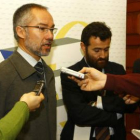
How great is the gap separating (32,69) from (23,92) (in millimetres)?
153

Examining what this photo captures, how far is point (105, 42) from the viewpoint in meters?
2.02

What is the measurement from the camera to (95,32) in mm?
2023

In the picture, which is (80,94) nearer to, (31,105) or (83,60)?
(83,60)

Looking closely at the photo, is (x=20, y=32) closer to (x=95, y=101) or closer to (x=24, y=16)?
(x=24, y=16)

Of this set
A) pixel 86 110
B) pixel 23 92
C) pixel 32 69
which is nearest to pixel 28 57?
pixel 32 69

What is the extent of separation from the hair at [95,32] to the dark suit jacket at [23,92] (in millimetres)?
646

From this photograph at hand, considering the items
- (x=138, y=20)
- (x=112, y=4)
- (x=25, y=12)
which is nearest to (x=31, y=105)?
(x=25, y=12)

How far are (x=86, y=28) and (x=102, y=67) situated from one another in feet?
1.20

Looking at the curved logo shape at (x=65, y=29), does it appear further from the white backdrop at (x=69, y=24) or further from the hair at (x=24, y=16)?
the hair at (x=24, y=16)

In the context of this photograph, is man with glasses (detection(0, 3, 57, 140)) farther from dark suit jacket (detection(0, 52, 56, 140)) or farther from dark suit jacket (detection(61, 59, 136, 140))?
dark suit jacket (detection(61, 59, 136, 140))

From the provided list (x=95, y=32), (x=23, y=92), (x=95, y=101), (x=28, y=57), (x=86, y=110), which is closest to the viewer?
(x=23, y=92)

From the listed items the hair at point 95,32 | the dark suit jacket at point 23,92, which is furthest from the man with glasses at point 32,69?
the hair at point 95,32

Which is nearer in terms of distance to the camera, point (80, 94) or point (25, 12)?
point (25, 12)

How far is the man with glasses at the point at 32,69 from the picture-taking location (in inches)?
54.0
